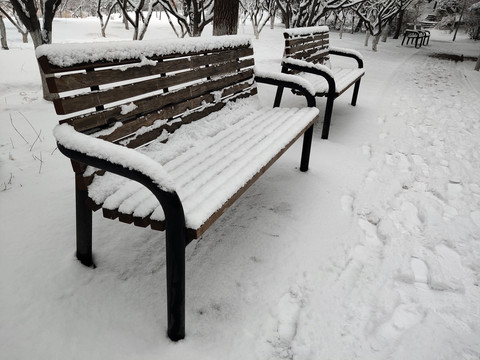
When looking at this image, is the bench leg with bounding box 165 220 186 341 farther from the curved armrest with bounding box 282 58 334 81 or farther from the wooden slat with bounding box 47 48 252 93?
the curved armrest with bounding box 282 58 334 81

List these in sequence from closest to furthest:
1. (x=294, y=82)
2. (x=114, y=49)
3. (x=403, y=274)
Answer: (x=114, y=49), (x=403, y=274), (x=294, y=82)

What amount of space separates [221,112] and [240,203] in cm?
72

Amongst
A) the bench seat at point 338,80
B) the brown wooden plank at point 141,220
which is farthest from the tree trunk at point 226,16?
the brown wooden plank at point 141,220

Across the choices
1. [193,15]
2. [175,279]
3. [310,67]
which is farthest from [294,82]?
[193,15]

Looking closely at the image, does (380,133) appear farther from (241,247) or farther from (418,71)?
(418,71)

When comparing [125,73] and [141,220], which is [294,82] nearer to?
[125,73]

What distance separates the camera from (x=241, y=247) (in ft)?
6.85

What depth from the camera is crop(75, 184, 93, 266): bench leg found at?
A: 1.64 meters

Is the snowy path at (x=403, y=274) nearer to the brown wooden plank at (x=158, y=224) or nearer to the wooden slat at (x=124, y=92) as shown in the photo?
the brown wooden plank at (x=158, y=224)

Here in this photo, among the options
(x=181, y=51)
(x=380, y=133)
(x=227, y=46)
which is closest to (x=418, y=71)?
(x=380, y=133)

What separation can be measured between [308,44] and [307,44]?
0.04m

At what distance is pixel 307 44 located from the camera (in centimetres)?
435

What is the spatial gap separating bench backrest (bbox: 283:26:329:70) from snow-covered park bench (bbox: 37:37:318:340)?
1341mm

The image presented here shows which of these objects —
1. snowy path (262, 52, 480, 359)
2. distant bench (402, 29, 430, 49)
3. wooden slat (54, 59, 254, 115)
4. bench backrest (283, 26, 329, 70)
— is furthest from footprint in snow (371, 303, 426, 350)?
distant bench (402, 29, 430, 49)
